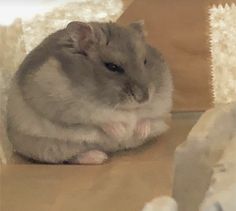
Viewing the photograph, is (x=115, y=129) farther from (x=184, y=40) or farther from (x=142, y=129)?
(x=184, y=40)

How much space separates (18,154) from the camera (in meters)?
1.67

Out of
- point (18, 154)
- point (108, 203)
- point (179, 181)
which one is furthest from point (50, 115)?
point (179, 181)

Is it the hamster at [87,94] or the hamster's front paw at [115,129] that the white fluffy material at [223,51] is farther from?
the hamster's front paw at [115,129]

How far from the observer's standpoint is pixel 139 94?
1479mm

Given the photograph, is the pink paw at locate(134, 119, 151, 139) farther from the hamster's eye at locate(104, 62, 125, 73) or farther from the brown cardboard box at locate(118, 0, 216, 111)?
the brown cardboard box at locate(118, 0, 216, 111)

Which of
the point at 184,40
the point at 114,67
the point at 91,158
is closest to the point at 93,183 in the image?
the point at 91,158

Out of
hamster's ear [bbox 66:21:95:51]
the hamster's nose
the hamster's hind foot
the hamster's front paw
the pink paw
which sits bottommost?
the hamster's hind foot

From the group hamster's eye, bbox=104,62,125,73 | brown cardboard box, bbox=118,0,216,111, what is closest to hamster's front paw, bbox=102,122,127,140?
hamster's eye, bbox=104,62,125,73

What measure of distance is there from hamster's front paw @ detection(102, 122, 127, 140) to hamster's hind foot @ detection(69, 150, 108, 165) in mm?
50

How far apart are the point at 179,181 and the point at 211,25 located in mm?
898

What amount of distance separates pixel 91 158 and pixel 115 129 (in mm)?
83

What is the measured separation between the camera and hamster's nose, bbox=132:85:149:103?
1479mm

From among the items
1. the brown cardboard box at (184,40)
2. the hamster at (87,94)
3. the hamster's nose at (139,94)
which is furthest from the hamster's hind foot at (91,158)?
the brown cardboard box at (184,40)

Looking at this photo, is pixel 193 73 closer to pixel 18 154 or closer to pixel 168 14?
pixel 168 14
